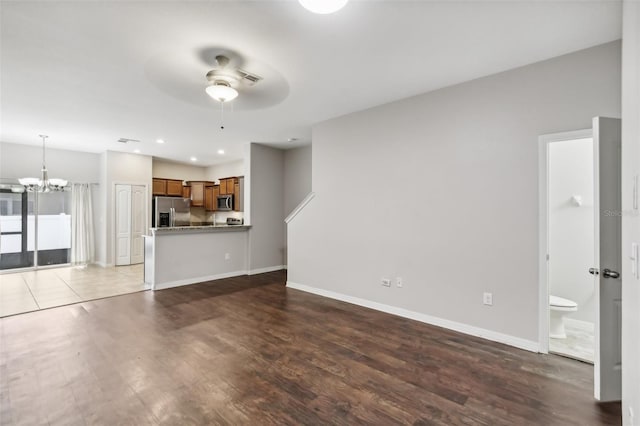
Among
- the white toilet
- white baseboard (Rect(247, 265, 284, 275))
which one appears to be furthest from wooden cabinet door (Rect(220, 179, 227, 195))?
the white toilet

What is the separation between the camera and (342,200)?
4.34 metres

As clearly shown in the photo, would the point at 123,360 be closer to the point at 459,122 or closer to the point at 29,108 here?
the point at 29,108

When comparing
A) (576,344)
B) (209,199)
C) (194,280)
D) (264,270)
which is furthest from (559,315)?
(209,199)

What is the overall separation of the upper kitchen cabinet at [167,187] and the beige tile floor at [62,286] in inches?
89.0

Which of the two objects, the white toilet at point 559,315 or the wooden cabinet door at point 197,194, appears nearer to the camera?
the white toilet at point 559,315

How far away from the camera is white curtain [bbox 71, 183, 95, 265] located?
Answer: 6859 millimetres

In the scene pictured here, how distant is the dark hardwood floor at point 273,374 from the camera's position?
1864 mm

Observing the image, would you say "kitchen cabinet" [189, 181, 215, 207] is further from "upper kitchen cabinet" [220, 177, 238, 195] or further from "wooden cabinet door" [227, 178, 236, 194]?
"wooden cabinet door" [227, 178, 236, 194]

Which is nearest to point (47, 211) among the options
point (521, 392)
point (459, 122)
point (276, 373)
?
point (276, 373)

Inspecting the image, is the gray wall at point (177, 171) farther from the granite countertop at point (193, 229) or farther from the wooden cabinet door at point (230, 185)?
the granite countertop at point (193, 229)

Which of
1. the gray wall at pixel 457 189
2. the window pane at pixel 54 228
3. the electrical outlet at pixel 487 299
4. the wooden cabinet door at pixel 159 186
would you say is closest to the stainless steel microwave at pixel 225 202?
the wooden cabinet door at pixel 159 186

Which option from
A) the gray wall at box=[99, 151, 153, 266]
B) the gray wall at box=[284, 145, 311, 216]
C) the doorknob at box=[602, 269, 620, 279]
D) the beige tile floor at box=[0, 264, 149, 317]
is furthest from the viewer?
the gray wall at box=[99, 151, 153, 266]

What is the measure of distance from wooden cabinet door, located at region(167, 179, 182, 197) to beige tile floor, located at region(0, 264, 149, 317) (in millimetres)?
2389
